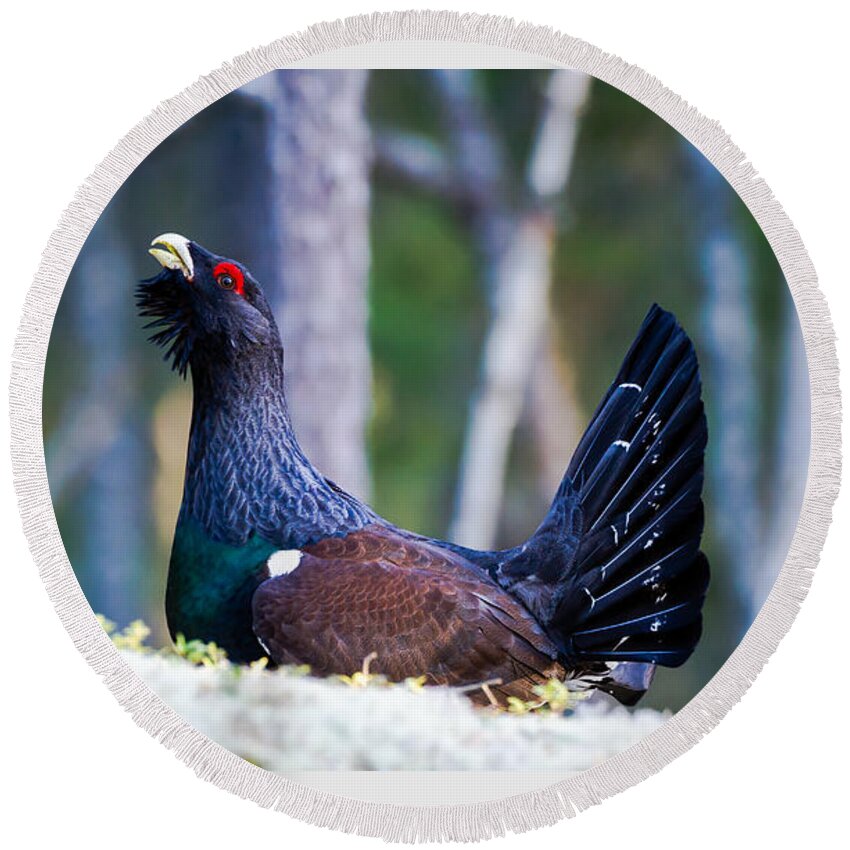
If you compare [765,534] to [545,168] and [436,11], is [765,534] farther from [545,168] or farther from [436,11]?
[436,11]

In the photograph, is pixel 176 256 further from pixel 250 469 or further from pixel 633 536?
pixel 633 536

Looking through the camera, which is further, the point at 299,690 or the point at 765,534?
the point at 765,534

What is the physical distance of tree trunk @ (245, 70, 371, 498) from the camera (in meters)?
2.54

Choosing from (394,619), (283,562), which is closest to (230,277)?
(283,562)

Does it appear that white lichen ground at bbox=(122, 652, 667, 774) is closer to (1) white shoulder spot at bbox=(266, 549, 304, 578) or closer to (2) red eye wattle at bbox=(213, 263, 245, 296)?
(1) white shoulder spot at bbox=(266, 549, 304, 578)

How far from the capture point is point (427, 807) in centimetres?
241

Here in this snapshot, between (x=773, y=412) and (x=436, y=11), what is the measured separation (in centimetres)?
99

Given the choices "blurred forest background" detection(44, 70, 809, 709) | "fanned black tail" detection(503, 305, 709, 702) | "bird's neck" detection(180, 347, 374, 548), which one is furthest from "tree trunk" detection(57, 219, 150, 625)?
"fanned black tail" detection(503, 305, 709, 702)

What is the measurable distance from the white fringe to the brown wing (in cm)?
26

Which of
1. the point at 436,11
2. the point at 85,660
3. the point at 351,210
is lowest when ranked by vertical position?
the point at 85,660

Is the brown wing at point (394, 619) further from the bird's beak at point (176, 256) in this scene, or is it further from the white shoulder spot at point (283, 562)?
the bird's beak at point (176, 256)

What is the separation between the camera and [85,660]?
2.44 metres

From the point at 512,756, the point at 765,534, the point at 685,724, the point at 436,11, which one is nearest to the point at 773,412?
the point at 765,534

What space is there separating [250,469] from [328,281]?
1.40 ft
